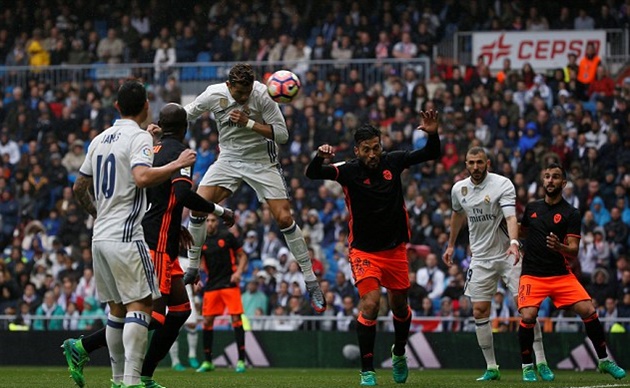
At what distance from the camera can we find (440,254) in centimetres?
2252

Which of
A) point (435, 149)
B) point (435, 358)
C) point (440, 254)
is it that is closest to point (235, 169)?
point (435, 149)

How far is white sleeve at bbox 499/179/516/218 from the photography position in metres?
14.2

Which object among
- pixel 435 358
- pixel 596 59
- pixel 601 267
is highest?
pixel 596 59

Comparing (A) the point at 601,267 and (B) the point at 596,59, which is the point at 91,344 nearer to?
(A) the point at 601,267

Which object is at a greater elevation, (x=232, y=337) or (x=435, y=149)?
(x=435, y=149)

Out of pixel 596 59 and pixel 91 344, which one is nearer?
pixel 91 344

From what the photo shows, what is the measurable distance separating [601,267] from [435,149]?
10250 millimetres

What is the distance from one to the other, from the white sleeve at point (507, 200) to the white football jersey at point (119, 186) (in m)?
5.84

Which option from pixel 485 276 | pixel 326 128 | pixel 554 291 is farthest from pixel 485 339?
pixel 326 128

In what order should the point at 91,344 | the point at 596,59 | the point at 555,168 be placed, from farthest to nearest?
the point at 596,59, the point at 555,168, the point at 91,344

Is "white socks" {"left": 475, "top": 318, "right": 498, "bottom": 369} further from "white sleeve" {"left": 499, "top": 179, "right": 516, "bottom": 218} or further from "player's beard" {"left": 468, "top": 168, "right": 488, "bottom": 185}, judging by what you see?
"player's beard" {"left": 468, "top": 168, "right": 488, "bottom": 185}

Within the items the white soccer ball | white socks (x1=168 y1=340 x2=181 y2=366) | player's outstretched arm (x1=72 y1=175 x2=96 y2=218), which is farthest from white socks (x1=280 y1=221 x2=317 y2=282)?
white socks (x1=168 y1=340 x2=181 y2=366)

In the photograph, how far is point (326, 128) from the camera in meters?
26.3

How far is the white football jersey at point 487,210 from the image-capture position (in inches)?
570
